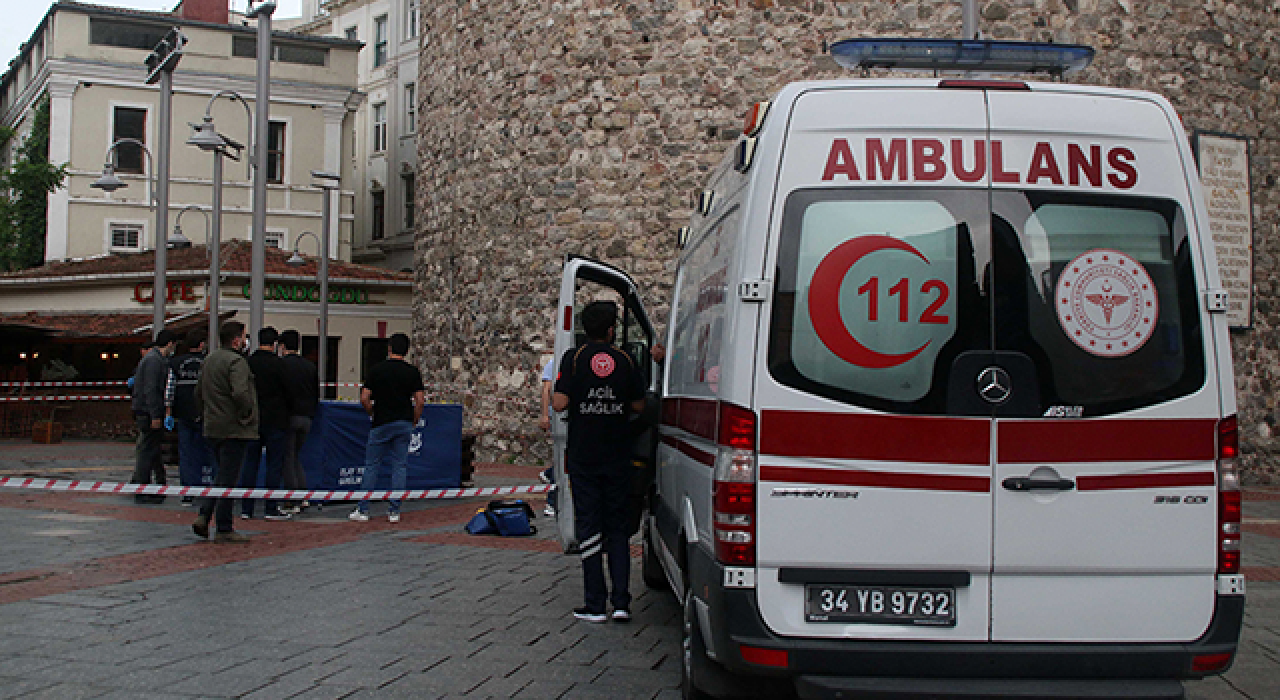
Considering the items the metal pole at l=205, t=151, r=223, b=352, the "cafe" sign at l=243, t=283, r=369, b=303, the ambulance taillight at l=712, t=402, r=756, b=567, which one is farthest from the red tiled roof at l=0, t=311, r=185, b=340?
the ambulance taillight at l=712, t=402, r=756, b=567

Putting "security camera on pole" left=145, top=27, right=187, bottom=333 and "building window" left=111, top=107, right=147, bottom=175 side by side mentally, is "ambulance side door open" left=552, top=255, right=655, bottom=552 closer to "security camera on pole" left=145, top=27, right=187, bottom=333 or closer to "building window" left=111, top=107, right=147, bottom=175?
"security camera on pole" left=145, top=27, right=187, bottom=333

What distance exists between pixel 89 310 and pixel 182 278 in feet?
8.49

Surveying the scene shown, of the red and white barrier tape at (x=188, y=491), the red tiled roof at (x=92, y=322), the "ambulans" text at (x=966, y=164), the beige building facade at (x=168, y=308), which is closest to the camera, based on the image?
the "ambulans" text at (x=966, y=164)

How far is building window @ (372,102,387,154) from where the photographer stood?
4541cm

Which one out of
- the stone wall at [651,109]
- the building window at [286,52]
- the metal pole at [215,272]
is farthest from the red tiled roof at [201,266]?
the stone wall at [651,109]

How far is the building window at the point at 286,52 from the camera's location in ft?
125

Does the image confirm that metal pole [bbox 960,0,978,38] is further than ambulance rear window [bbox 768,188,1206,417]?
Yes

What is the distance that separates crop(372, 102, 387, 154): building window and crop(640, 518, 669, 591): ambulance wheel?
39800 mm

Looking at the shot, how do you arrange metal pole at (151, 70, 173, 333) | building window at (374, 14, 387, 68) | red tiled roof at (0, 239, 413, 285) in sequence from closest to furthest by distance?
1. metal pole at (151, 70, 173, 333)
2. red tiled roof at (0, 239, 413, 285)
3. building window at (374, 14, 387, 68)

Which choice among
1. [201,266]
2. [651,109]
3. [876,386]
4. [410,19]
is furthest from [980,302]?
[410,19]

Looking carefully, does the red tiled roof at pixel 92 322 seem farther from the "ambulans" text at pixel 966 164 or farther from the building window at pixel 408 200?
the "ambulans" text at pixel 966 164

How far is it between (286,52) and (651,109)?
2521 centimetres

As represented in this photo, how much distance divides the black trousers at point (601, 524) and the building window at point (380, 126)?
1601 inches

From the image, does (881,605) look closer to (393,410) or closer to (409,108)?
(393,410)
